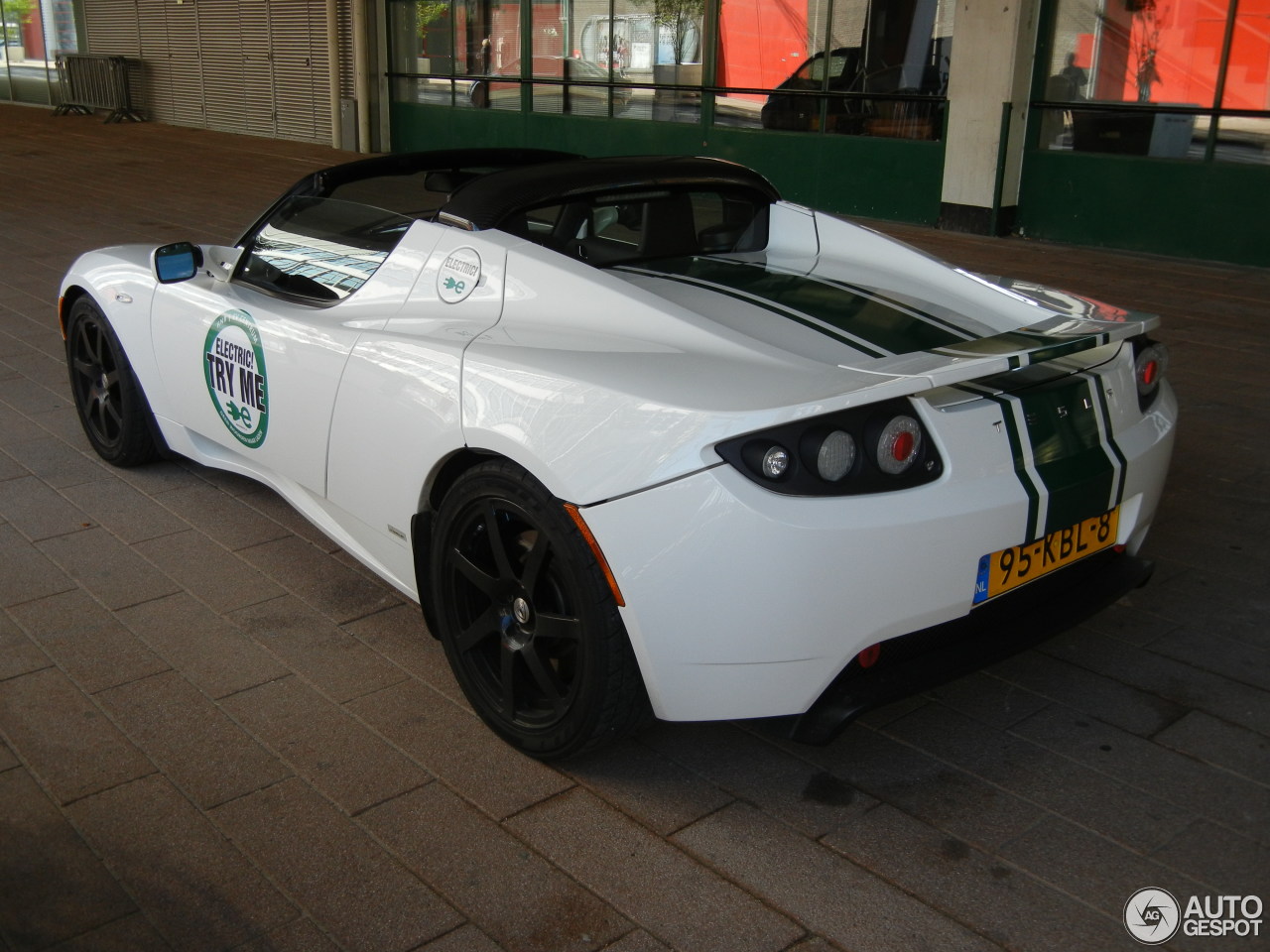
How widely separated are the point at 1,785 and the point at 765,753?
Answer: 1.75 m

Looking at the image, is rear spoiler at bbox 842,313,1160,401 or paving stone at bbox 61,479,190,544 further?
paving stone at bbox 61,479,190,544

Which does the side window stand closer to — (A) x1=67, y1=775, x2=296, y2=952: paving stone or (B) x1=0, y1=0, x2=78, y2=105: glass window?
(A) x1=67, y1=775, x2=296, y2=952: paving stone

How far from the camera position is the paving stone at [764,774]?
8.82 feet

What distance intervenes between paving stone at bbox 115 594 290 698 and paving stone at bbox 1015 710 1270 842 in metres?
2.00

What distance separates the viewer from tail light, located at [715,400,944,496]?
237 cm

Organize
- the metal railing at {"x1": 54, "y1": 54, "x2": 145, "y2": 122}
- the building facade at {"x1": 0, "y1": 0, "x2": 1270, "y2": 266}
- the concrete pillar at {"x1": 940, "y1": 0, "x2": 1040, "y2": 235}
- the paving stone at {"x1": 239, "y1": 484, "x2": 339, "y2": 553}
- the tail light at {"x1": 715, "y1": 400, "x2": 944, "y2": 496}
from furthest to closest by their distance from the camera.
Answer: the metal railing at {"x1": 54, "y1": 54, "x2": 145, "y2": 122}, the concrete pillar at {"x1": 940, "y1": 0, "x2": 1040, "y2": 235}, the building facade at {"x1": 0, "y1": 0, "x2": 1270, "y2": 266}, the paving stone at {"x1": 239, "y1": 484, "x2": 339, "y2": 553}, the tail light at {"x1": 715, "y1": 400, "x2": 944, "y2": 496}

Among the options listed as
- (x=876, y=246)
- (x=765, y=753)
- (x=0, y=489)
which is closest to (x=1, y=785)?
(x=765, y=753)

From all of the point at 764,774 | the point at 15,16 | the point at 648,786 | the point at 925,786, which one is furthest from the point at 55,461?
the point at 15,16

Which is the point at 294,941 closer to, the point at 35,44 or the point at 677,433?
the point at 677,433

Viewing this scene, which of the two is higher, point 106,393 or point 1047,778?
point 106,393

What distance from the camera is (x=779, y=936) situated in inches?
90.3

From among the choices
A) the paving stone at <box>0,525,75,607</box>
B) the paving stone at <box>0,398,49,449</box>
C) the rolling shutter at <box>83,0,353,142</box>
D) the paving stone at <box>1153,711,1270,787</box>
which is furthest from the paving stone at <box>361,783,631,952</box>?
the rolling shutter at <box>83,0,353,142</box>

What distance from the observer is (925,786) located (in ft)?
9.09

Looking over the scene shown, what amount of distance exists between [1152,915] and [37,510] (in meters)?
3.87
